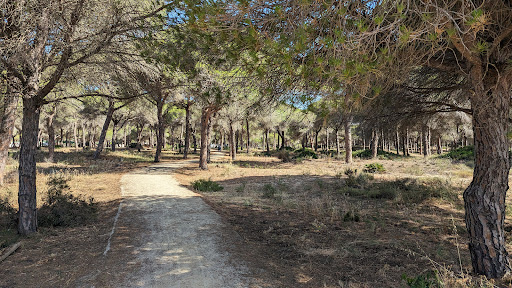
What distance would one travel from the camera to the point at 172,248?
5230 millimetres

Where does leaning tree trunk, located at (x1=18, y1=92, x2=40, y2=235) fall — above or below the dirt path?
above

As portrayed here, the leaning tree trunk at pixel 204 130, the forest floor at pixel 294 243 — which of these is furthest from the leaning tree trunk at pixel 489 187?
the leaning tree trunk at pixel 204 130

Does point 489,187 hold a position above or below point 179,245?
above

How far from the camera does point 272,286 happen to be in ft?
13.0

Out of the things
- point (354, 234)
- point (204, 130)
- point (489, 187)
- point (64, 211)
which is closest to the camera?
point (489, 187)

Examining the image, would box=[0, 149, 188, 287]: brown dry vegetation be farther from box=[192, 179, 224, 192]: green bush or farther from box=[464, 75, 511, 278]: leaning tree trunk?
box=[464, 75, 511, 278]: leaning tree trunk

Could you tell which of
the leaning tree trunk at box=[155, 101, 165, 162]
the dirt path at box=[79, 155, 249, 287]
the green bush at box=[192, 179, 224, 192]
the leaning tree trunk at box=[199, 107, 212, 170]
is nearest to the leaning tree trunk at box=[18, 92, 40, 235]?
the dirt path at box=[79, 155, 249, 287]

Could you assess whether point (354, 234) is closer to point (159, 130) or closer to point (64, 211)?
point (64, 211)

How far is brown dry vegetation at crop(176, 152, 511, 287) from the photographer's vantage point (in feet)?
14.2

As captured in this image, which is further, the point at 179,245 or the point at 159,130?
the point at 159,130

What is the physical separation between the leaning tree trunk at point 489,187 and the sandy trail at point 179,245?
3.75 m

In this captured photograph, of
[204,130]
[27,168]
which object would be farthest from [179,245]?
[204,130]

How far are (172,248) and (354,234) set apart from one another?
3.99m

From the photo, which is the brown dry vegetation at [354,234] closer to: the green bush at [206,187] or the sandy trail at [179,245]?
the sandy trail at [179,245]
